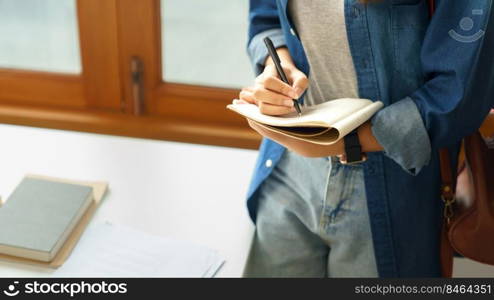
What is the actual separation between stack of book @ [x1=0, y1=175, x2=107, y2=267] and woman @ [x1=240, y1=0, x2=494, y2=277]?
315 mm

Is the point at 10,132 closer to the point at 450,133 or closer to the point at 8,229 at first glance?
the point at 8,229

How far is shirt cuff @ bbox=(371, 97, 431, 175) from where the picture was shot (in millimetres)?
1021

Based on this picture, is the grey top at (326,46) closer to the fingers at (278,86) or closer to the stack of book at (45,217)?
the fingers at (278,86)

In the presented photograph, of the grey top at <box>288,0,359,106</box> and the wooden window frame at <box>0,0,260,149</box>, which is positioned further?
the wooden window frame at <box>0,0,260,149</box>

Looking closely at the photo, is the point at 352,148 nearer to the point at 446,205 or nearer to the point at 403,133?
the point at 403,133

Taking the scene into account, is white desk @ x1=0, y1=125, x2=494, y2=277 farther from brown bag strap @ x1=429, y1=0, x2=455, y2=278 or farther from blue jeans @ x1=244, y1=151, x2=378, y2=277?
brown bag strap @ x1=429, y1=0, x2=455, y2=278

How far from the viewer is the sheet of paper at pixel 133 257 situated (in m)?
1.12

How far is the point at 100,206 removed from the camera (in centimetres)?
129

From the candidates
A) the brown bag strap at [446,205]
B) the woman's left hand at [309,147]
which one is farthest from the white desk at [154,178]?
the brown bag strap at [446,205]

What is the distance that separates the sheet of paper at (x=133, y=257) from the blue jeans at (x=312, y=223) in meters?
0.09

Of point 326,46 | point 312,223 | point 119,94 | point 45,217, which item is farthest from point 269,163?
point 119,94

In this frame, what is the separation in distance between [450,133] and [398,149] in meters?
0.08

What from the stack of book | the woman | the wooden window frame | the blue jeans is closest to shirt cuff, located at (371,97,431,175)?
the woman

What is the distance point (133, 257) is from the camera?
3.78 feet
